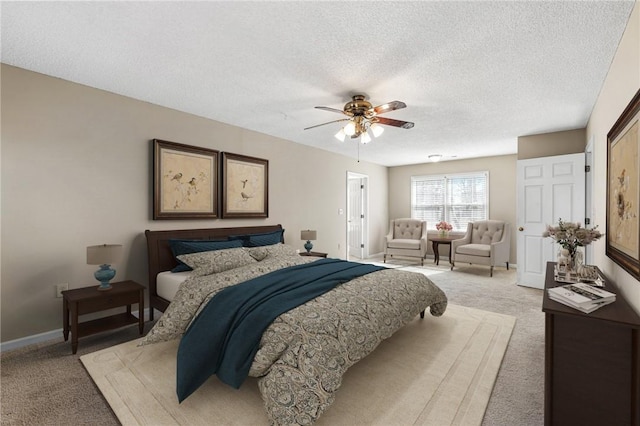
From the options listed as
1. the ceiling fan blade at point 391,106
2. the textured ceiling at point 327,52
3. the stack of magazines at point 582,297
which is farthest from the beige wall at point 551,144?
the stack of magazines at point 582,297

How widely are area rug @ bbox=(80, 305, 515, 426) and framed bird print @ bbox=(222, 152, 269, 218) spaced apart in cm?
212

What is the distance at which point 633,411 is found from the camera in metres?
1.51

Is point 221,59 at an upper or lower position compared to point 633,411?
upper

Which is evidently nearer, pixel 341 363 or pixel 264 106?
pixel 341 363

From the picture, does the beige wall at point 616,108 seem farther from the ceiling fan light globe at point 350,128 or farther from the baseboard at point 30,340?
the baseboard at point 30,340

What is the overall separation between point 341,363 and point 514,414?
112cm

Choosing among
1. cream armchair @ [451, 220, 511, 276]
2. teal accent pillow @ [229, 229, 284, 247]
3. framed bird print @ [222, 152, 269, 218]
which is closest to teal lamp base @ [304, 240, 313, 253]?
teal accent pillow @ [229, 229, 284, 247]

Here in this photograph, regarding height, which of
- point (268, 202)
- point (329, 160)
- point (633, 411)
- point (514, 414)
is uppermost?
point (329, 160)

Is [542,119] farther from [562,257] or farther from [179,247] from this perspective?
[179,247]

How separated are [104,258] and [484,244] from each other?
21.4 ft

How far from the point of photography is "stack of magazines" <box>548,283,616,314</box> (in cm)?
166

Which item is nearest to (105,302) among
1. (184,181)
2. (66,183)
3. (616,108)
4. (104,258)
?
(104,258)

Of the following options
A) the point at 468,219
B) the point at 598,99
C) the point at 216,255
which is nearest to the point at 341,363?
the point at 216,255

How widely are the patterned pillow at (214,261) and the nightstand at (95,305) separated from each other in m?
0.53
